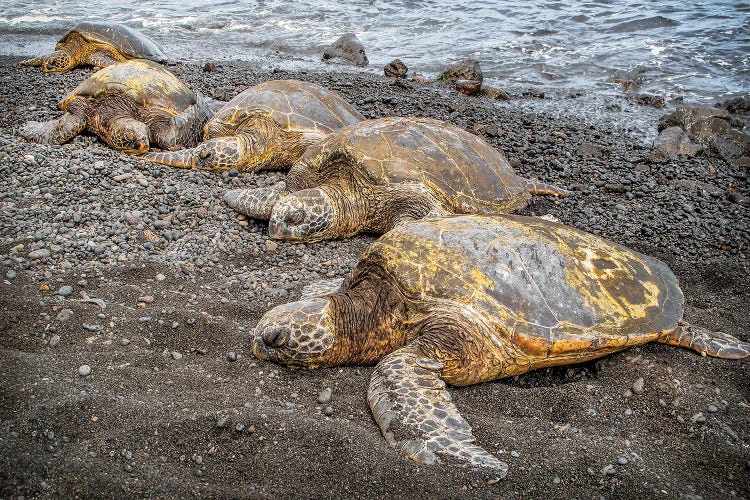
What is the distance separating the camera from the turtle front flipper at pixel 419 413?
310 cm

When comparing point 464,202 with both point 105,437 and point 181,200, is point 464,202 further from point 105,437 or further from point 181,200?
point 105,437

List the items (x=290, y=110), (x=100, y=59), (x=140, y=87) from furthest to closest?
(x=100, y=59) → (x=140, y=87) → (x=290, y=110)

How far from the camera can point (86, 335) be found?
3.82 m

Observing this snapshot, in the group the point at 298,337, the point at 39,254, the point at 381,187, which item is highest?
the point at 381,187

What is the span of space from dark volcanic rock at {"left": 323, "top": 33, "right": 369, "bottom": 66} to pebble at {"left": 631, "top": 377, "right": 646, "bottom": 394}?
467 inches

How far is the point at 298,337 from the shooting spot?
3771 mm

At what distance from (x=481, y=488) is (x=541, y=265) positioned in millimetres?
1676

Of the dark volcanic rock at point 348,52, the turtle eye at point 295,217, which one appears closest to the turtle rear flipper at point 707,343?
the turtle eye at point 295,217

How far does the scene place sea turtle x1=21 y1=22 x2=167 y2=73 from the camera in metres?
11.6

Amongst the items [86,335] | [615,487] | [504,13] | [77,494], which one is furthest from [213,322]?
[504,13]

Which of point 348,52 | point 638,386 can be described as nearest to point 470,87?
point 348,52

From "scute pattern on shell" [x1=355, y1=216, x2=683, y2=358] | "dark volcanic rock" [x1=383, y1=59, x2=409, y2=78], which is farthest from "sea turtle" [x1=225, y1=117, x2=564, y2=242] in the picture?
"dark volcanic rock" [x1=383, y1=59, x2=409, y2=78]

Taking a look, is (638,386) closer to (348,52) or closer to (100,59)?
(100,59)

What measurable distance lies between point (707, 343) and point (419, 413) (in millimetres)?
2369
